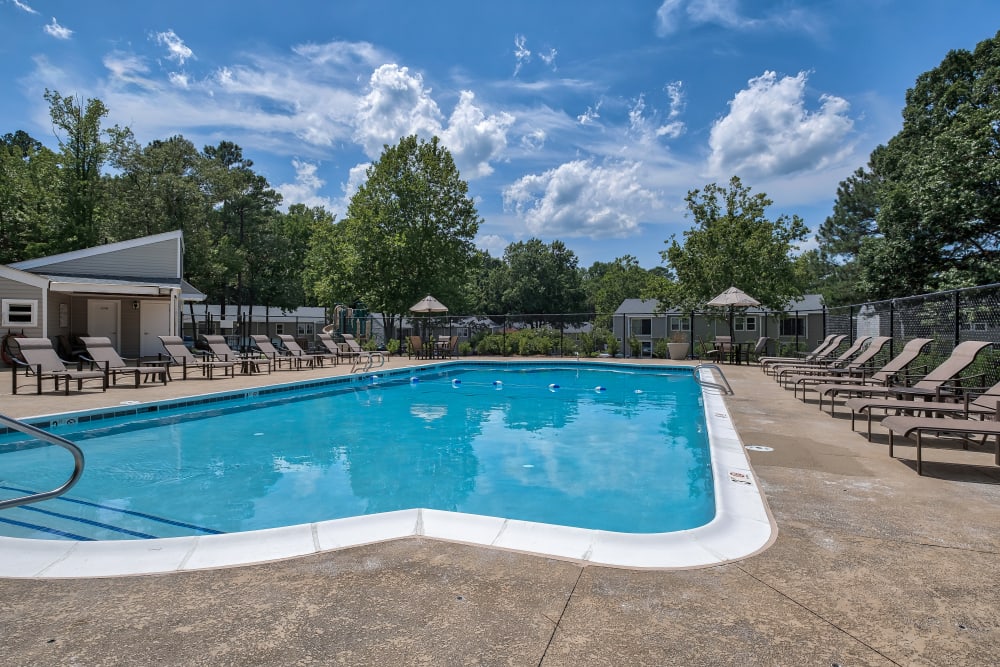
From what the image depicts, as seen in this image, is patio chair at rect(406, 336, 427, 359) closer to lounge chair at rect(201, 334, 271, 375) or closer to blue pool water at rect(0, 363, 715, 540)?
lounge chair at rect(201, 334, 271, 375)

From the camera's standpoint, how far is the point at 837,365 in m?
10.4

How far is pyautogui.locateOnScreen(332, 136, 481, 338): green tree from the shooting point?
24.4m

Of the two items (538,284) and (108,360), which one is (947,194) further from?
(538,284)

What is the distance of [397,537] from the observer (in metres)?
2.97

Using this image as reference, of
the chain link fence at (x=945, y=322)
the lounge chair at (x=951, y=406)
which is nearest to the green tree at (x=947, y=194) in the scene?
the chain link fence at (x=945, y=322)

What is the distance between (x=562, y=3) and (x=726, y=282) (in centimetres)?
1516

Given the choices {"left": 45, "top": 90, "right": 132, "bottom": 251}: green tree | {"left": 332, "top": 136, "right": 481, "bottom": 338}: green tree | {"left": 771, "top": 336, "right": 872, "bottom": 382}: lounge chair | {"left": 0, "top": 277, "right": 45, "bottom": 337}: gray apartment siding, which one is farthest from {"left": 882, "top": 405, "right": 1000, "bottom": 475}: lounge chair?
{"left": 45, "top": 90, "right": 132, "bottom": 251}: green tree

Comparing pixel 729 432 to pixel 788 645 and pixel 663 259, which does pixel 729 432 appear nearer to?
pixel 788 645

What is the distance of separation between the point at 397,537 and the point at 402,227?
75.1 feet

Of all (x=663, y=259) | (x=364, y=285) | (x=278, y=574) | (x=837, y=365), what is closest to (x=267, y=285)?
(x=364, y=285)

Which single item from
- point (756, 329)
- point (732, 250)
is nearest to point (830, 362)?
point (732, 250)

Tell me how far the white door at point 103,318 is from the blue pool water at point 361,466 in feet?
36.1

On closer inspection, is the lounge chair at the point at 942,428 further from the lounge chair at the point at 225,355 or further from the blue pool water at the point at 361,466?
the lounge chair at the point at 225,355

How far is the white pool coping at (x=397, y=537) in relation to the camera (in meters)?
2.61
